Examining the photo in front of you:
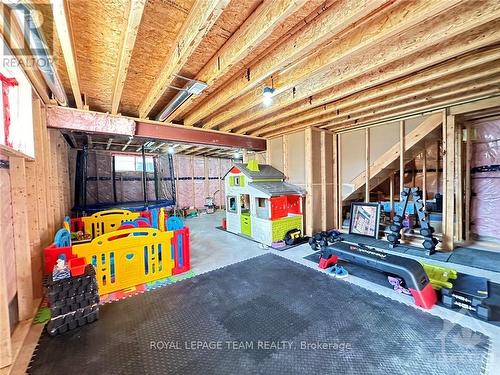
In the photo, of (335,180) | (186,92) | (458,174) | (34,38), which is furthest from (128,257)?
(458,174)

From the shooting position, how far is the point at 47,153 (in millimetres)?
3213

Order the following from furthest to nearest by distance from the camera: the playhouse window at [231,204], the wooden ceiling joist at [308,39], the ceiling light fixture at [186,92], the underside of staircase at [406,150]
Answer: the playhouse window at [231,204]
the underside of staircase at [406,150]
the ceiling light fixture at [186,92]
the wooden ceiling joist at [308,39]

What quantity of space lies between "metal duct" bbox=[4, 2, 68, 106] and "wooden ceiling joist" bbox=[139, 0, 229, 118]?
1024 millimetres

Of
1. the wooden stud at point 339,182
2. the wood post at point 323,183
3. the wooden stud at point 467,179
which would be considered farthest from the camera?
the wooden stud at point 339,182

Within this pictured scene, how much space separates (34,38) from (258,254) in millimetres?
4108

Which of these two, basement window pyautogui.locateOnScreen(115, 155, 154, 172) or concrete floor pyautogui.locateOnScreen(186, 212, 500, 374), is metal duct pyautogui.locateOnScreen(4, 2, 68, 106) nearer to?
concrete floor pyautogui.locateOnScreen(186, 212, 500, 374)

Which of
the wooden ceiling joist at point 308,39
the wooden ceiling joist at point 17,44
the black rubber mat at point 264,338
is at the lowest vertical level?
the black rubber mat at point 264,338

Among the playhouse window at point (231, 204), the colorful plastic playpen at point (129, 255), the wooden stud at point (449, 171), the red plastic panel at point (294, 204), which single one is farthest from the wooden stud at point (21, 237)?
the wooden stud at point (449, 171)

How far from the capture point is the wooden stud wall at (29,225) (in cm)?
187

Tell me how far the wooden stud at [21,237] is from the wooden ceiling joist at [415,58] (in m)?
3.53

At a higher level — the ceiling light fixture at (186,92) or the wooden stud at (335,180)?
the ceiling light fixture at (186,92)

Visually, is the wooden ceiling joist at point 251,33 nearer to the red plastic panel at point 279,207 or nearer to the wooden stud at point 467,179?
the red plastic panel at point 279,207

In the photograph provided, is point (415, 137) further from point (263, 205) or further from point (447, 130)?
point (263, 205)

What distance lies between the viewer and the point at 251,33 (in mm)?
1879
